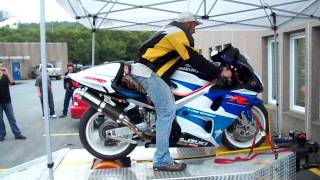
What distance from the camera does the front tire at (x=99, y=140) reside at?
5.07 meters

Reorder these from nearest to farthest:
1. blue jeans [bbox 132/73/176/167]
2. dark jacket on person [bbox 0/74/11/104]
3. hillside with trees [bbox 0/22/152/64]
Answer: blue jeans [bbox 132/73/176/167], dark jacket on person [bbox 0/74/11/104], hillside with trees [bbox 0/22/152/64]

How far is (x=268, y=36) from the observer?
11039mm

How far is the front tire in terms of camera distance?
5074 millimetres

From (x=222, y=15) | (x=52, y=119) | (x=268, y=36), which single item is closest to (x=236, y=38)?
(x=268, y=36)

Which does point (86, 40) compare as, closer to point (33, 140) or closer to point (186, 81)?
point (33, 140)

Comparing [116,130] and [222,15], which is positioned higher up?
[222,15]

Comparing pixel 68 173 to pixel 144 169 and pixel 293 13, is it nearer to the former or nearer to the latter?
pixel 144 169

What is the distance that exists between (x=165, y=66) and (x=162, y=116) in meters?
0.55

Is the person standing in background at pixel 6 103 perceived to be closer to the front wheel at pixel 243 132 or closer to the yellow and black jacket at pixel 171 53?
the yellow and black jacket at pixel 171 53

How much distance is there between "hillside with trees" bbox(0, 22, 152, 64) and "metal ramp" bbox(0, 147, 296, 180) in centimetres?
5846

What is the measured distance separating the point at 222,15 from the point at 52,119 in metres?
10.4

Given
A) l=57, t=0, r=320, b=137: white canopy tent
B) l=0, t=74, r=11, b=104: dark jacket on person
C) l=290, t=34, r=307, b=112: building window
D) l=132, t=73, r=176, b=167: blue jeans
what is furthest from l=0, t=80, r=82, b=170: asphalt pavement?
l=290, t=34, r=307, b=112: building window

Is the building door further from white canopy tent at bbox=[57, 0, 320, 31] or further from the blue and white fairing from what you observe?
the blue and white fairing

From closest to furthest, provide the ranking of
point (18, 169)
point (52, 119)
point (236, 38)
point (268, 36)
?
point (18, 169), point (268, 36), point (236, 38), point (52, 119)
